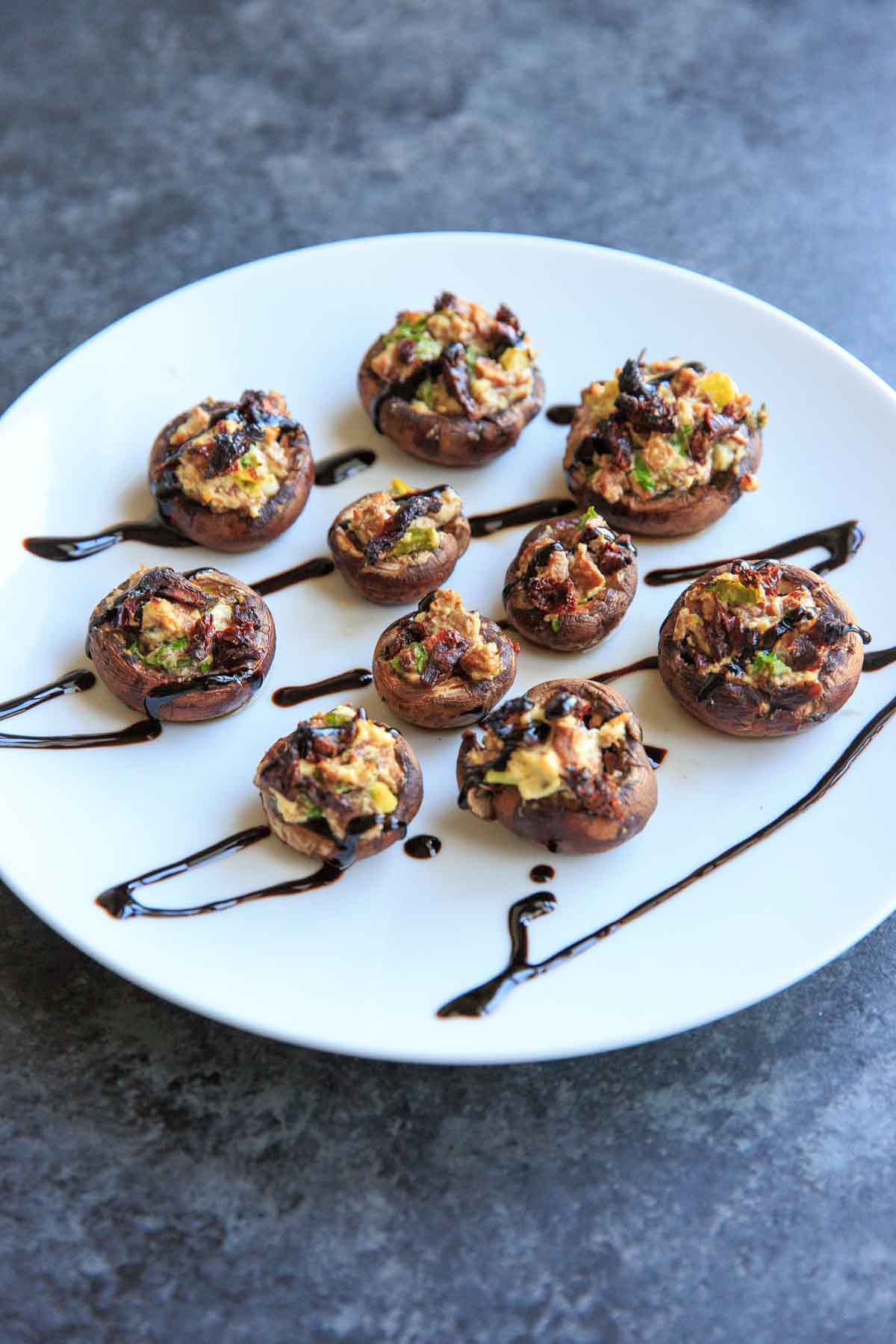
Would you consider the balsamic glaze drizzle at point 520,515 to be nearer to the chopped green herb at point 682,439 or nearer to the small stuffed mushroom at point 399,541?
the small stuffed mushroom at point 399,541

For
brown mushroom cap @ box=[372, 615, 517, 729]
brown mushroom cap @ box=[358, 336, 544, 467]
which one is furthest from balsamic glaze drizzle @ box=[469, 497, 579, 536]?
brown mushroom cap @ box=[372, 615, 517, 729]

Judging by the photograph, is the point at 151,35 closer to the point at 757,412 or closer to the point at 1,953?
the point at 757,412

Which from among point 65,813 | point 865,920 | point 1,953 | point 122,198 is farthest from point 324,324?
point 865,920

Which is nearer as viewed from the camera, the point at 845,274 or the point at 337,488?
the point at 337,488

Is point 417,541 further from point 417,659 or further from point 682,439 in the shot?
point 682,439

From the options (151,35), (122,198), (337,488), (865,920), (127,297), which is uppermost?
(151,35)

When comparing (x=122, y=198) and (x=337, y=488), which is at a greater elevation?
(x=122, y=198)

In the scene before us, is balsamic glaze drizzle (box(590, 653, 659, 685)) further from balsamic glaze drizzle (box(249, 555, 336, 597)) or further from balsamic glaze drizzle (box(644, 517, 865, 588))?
balsamic glaze drizzle (box(249, 555, 336, 597))

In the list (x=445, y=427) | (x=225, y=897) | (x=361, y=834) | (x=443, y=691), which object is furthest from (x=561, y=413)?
(x=225, y=897)
